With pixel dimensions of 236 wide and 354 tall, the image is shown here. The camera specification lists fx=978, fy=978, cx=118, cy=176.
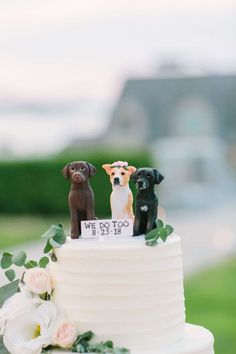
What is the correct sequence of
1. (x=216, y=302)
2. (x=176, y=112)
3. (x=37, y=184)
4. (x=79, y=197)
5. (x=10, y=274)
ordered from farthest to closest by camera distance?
(x=176, y=112) < (x=37, y=184) < (x=216, y=302) < (x=10, y=274) < (x=79, y=197)

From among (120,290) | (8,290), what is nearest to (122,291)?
(120,290)

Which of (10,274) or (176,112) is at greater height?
(176,112)

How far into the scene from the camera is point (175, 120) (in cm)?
4547

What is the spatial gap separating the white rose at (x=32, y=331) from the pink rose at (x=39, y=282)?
5 cm

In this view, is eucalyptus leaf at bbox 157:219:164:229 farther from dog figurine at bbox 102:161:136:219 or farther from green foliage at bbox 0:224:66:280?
green foliage at bbox 0:224:66:280

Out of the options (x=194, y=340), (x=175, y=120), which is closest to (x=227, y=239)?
(x=194, y=340)

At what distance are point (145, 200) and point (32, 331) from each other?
66cm

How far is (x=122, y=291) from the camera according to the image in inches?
140

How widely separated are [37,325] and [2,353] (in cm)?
18

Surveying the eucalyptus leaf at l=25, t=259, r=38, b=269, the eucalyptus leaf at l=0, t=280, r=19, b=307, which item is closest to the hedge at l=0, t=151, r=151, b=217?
the eucalyptus leaf at l=0, t=280, r=19, b=307

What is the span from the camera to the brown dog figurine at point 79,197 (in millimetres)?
3777

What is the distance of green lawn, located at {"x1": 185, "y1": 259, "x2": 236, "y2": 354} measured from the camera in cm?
943

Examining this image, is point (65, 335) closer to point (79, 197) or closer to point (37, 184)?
point (79, 197)

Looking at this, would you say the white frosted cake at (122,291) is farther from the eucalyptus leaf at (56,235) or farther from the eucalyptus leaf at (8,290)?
the eucalyptus leaf at (8,290)
